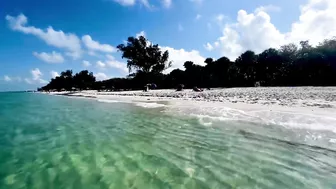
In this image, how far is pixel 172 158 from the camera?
523cm

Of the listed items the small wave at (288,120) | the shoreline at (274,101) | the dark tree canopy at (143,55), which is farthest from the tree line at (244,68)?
the small wave at (288,120)

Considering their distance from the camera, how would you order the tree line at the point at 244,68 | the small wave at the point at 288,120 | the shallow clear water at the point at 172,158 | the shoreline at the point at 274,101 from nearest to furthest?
the shallow clear water at the point at 172,158
the small wave at the point at 288,120
the shoreline at the point at 274,101
the tree line at the point at 244,68

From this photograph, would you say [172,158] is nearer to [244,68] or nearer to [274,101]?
[274,101]

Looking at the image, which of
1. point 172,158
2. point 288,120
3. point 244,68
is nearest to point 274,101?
point 288,120

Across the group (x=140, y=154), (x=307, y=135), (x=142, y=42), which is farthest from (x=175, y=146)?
(x=142, y=42)

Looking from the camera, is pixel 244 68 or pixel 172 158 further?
pixel 244 68

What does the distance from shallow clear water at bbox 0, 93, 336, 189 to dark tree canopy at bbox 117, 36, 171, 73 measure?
51815 millimetres

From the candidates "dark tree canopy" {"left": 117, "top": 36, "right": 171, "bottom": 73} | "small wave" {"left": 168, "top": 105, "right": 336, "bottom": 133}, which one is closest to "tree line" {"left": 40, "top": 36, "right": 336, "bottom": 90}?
"dark tree canopy" {"left": 117, "top": 36, "right": 171, "bottom": 73}

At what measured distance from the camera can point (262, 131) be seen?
7625 mm

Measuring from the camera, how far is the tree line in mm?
43844

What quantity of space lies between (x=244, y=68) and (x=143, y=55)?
24510 mm

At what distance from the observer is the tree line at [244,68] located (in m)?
43.8

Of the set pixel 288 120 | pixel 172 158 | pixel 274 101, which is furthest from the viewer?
pixel 274 101

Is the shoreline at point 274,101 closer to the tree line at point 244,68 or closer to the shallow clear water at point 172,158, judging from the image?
the shallow clear water at point 172,158
